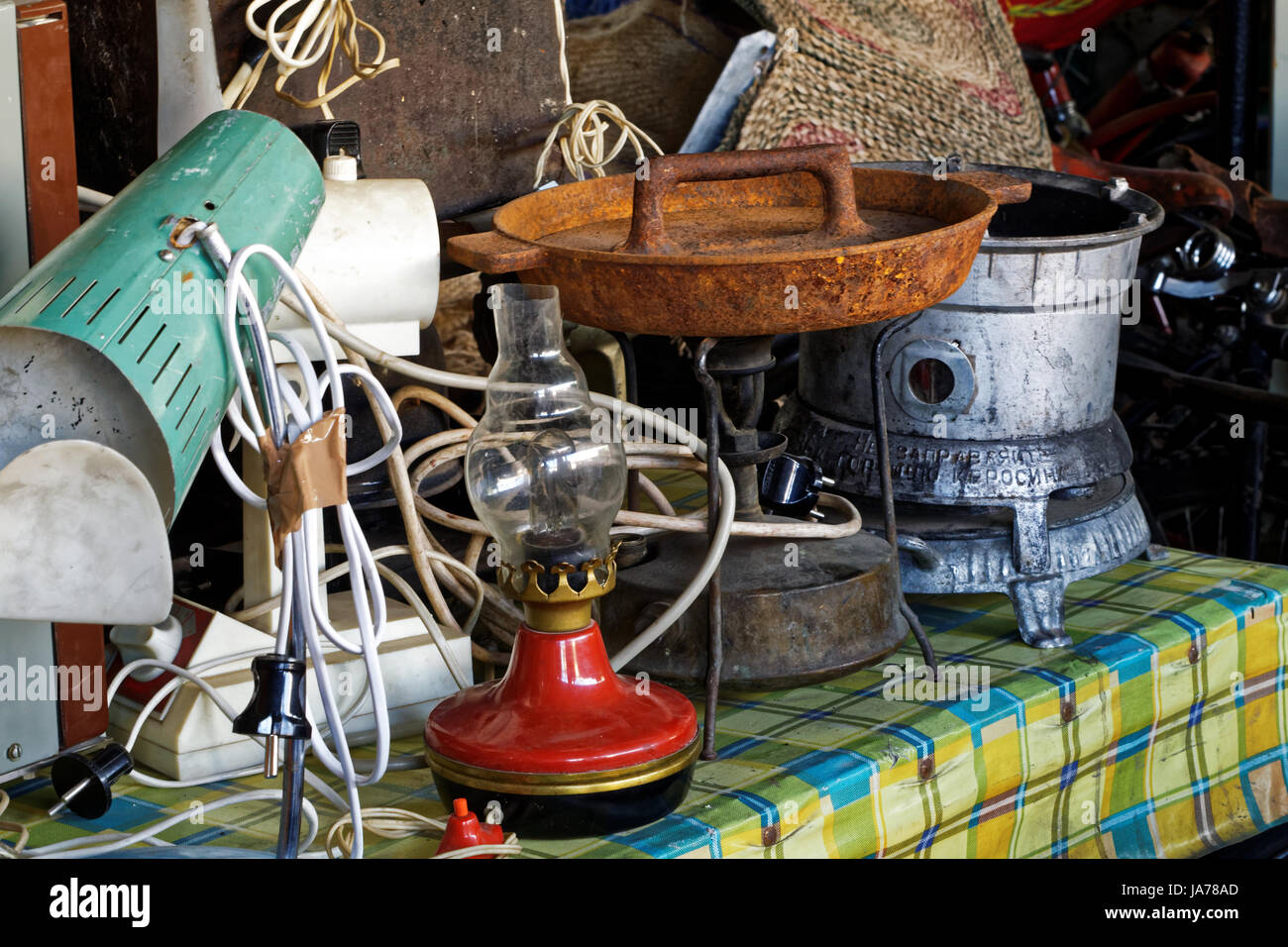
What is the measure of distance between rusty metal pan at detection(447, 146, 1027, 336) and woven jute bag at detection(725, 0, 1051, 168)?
841 mm

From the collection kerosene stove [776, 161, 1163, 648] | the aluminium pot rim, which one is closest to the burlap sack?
the aluminium pot rim

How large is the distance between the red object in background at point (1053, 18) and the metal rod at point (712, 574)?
89.4 inches

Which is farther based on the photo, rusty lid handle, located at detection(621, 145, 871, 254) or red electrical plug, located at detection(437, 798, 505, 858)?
rusty lid handle, located at detection(621, 145, 871, 254)

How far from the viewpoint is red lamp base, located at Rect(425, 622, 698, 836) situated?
94 centimetres

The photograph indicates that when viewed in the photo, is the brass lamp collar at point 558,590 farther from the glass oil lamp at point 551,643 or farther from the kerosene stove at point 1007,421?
the kerosene stove at point 1007,421

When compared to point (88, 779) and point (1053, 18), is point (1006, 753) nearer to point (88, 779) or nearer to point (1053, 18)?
point (88, 779)

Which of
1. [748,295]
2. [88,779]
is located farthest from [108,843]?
[748,295]

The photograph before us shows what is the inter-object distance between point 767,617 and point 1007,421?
0.34m

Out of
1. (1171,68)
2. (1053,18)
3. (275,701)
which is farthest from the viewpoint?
(1171,68)

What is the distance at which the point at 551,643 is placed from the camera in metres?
0.98

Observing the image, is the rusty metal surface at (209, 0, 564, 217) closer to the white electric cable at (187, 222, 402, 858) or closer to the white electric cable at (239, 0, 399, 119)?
the white electric cable at (239, 0, 399, 119)

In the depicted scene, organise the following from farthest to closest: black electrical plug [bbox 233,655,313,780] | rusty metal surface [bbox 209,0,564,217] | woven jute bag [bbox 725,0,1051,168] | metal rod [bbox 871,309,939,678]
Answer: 1. woven jute bag [bbox 725,0,1051,168]
2. rusty metal surface [bbox 209,0,564,217]
3. metal rod [bbox 871,309,939,678]
4. black electrical plug [bbox 233,655,313,780]

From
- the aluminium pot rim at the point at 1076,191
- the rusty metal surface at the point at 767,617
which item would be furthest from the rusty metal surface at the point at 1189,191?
the rusty metal surface at the point at 767,617
